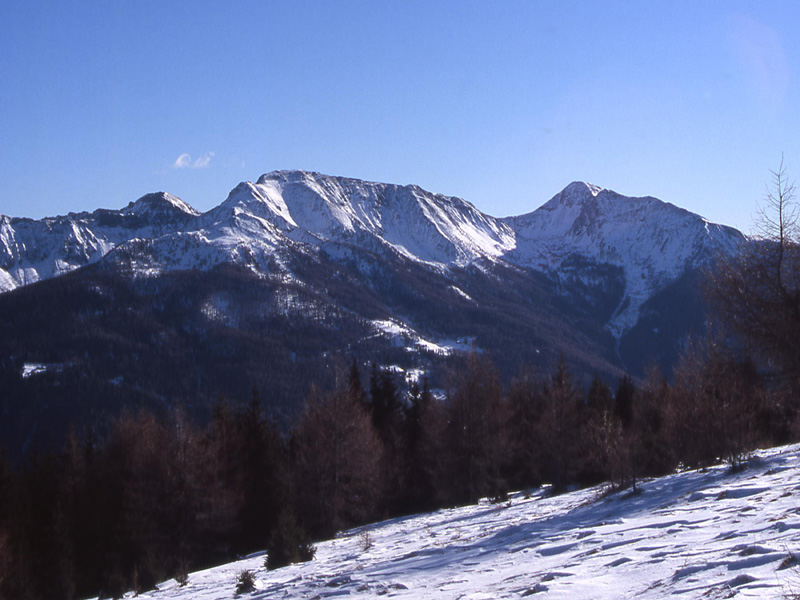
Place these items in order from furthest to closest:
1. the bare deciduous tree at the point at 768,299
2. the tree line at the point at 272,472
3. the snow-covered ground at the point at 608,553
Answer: the tree line at the point at 272,472, the bare deciduous tree at the point at 768,299, the snow-covered ground at the point at 608,553

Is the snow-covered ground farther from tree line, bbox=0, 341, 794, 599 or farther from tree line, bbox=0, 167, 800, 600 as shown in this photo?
tree line, bbox=0, 341, 794, 599

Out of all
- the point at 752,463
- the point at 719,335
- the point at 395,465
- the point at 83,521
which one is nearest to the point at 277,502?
the point at 395,465

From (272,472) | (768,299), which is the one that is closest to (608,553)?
(768,299)

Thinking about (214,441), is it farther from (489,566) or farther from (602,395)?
(489,566)

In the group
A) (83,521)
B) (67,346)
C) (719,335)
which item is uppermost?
(67,346)

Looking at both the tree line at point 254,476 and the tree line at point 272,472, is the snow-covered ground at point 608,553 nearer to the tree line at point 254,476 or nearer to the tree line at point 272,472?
the tree line at point 272,472

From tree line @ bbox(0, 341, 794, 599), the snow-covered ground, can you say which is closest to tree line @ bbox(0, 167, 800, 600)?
tree line @ bbox(0, 341, 794, 599)

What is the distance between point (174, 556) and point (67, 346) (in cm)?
17930

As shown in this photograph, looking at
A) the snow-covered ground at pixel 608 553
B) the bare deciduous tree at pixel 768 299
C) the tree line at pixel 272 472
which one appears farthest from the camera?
the tree line at pixel 272 472

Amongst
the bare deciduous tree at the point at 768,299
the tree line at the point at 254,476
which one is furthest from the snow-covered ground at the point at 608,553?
the tree line at the point at 254,476

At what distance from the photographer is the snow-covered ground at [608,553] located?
7500mm

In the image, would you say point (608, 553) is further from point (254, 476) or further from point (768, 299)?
point (254, 476)

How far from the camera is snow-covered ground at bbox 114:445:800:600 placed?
7500 millimetres

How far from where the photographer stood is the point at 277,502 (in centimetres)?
3581
